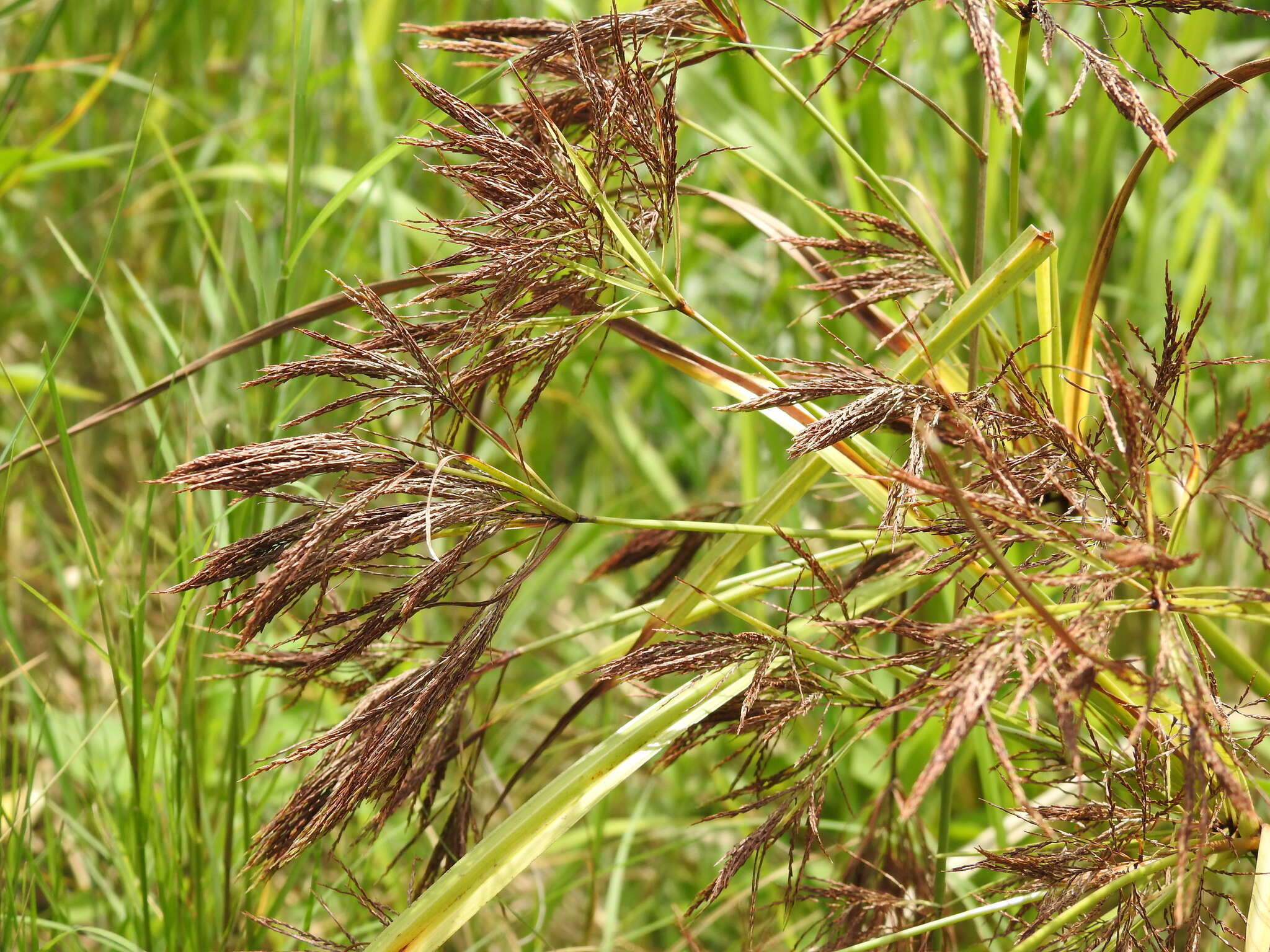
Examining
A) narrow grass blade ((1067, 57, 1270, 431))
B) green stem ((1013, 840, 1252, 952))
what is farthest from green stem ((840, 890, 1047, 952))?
narrow grass blade ((1067, 57, 1270, 431))

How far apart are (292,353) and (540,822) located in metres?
0.47

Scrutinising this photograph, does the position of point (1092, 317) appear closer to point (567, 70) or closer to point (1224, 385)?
point (567, 70)

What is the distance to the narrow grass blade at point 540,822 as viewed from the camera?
0.52 m

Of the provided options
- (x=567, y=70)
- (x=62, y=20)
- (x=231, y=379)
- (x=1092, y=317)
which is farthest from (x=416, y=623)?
→ (x=62, y=20)

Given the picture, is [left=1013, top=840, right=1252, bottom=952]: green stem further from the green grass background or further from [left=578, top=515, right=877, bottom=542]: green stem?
the green grass background

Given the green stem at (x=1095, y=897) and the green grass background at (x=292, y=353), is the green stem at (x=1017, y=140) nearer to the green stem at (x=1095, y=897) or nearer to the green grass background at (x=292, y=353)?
the green grass background at (x=292, y=353)

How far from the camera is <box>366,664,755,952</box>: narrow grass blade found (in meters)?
0.52

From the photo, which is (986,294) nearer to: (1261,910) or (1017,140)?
(1017,140)

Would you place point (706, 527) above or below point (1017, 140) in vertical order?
below

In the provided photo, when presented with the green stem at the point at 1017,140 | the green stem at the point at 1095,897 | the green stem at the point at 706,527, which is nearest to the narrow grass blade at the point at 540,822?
the green stem at the point at 706,527

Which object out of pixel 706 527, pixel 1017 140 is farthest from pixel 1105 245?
pixel 706 527

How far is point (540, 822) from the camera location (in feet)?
1.79

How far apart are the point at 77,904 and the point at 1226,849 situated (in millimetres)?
987

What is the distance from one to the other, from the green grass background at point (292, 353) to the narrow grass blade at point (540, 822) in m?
0.11
